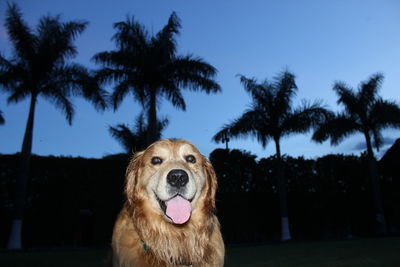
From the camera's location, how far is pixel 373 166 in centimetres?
2417

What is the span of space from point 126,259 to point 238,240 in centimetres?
1929

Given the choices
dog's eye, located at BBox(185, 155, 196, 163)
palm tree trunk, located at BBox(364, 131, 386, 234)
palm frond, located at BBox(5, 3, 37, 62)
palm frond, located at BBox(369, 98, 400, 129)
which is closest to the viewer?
dog's eye, located at BBox(185, 155, 196, 163)

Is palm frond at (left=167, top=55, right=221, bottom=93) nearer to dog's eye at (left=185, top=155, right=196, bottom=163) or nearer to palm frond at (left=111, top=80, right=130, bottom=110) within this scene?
palm frond at (left=111, top=80, right=130, bottom=110)

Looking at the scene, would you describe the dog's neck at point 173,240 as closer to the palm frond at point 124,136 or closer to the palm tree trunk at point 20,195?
the palm tree trunk at point 20,195

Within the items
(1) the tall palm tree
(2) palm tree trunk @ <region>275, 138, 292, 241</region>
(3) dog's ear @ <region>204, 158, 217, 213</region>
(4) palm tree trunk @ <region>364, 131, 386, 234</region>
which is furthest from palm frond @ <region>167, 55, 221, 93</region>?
(3) dog's ear @ <region>204, 158, 217, 213</region>

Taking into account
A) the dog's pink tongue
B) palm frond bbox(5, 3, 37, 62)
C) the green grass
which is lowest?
the green grass

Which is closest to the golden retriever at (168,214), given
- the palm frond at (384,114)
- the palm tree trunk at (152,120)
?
the palm tree trunk at (152,120)

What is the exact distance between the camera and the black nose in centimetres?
389

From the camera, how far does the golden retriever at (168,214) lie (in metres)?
3.96

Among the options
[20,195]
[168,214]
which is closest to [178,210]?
[168,214]

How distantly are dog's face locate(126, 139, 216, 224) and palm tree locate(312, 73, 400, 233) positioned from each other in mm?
22742

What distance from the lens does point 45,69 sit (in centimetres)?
1950

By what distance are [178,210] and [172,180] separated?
0.37 meters

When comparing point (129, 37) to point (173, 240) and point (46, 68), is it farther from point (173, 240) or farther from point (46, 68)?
point (173, 240)
